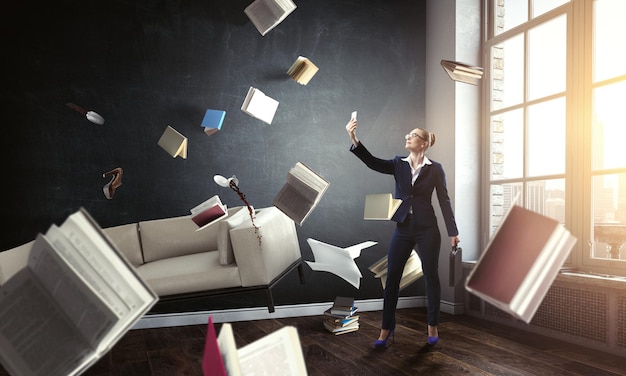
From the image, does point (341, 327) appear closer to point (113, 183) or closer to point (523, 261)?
point (113, 183)

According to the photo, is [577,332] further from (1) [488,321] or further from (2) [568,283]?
(1) [488,321]

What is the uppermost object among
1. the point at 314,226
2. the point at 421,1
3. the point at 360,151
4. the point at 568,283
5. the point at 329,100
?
the point at 421,1

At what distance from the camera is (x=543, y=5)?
367 centimetres

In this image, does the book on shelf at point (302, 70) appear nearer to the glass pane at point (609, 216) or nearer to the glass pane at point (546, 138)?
the glass pane at point (546, 138)

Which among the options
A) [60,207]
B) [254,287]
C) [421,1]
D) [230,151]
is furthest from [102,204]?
[421,1]

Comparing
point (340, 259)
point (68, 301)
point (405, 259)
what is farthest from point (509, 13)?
point (68, 301)

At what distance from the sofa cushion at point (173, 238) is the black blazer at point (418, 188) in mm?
1280

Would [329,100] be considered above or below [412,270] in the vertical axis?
above

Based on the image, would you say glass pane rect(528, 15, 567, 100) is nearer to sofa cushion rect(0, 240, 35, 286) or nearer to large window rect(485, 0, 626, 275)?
large window rect(485, 0, 626, 275)

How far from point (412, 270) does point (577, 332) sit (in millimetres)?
1085

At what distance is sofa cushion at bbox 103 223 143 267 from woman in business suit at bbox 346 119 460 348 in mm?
1743

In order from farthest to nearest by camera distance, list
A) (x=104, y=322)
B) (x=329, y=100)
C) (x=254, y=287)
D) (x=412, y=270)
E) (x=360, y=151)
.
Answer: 1. (x=329, y=100)
2. (x=412, y=270)
3. (x=360, y=151)
4. (x=254, y=287)
5. (x=104, y=322)

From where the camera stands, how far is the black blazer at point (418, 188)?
124 inches

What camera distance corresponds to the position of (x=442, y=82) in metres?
4.45
